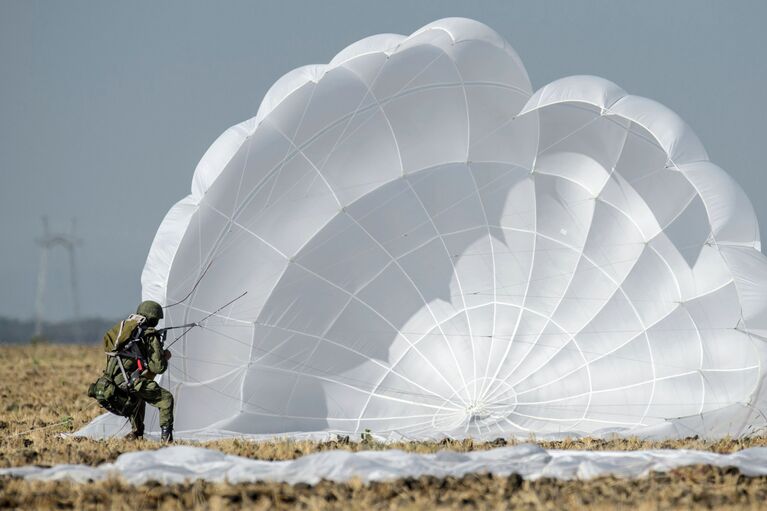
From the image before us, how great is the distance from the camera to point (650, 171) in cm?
1773

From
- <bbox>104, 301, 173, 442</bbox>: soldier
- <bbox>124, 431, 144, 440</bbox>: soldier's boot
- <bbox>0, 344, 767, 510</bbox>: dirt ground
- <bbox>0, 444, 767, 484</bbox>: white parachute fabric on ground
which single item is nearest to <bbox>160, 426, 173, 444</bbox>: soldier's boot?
<bbox>104, 301, 173, 442</bbox>: soldier

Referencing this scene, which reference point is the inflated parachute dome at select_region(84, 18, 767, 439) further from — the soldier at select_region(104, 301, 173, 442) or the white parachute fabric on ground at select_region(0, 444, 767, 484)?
the white parachute fabric on ground at select_region(0, 444, 767, 484)

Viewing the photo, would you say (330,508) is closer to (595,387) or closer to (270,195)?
(270,195)

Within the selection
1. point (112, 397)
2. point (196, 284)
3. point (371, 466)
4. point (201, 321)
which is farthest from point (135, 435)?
point (371, 466)

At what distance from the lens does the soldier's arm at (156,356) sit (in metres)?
15.7

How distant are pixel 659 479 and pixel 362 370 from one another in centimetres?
751

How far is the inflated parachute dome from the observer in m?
17.0

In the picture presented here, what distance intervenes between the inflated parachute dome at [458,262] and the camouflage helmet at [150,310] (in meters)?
0.74

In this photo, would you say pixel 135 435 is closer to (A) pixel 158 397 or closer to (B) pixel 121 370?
(A) pixel 158 397

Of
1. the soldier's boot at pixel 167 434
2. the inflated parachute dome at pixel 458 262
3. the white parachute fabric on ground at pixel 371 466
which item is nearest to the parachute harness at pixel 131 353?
the soldier's boot at pixel 167 434

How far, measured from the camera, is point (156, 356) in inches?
620

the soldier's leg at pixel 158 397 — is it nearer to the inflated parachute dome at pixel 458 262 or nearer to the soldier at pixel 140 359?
the soldier at pixel 140 359

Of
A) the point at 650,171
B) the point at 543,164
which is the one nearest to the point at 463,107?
the point at 543,164

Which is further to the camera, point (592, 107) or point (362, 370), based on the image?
point (362, 370)
